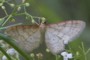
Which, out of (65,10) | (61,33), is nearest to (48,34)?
(61,33)

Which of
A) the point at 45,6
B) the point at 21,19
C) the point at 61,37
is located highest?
the point at 61,37

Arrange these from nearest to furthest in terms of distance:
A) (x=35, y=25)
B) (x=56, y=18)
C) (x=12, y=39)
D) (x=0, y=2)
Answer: (x=12, y=39), (x=35, y=25), (x=0, y=2), (x=56, y=18)

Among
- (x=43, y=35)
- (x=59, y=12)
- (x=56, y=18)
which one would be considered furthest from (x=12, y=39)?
(x=59, y=12)

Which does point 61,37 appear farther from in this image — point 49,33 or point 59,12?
point 59,12

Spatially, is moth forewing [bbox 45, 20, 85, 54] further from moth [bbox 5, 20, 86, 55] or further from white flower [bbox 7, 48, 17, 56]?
white flower [bbox 7, 48, 17, 56]

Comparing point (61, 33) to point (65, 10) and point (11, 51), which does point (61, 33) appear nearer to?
point (11, 51)

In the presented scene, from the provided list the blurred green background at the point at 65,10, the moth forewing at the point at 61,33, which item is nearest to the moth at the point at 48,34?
the moth forewing at the point at 61,33

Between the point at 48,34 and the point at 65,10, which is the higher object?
the point at 48,34
